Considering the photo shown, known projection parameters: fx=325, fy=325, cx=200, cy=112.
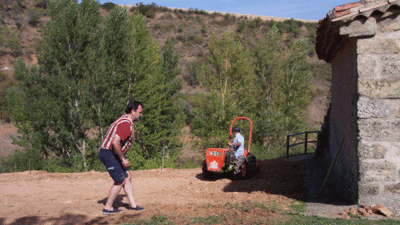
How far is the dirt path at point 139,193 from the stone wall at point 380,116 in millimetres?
1684

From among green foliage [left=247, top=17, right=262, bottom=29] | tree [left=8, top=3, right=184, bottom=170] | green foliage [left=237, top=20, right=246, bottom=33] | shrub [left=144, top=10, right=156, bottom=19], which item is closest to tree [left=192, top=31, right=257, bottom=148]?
tree [left=8, top=3, right=184, bottom=170]

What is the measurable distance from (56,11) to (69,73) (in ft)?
11.7

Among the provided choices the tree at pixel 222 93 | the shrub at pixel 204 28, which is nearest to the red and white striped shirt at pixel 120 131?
the tree at pixel 222 93

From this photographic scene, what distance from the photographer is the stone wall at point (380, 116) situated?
529 cm

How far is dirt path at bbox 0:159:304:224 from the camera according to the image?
5.36 m

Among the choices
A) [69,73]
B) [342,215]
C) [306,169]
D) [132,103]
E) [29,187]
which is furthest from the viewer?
[69,73]

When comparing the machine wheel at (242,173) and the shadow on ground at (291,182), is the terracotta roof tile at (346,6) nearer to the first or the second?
the shadow on ground at (291,182)

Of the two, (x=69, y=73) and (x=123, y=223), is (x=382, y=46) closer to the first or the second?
(x=123, y=223)

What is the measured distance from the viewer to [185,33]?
6669 cm

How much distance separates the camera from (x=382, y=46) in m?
5.32

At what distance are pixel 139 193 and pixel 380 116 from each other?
5482 millimetres

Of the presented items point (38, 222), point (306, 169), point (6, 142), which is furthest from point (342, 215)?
point (6, 142)

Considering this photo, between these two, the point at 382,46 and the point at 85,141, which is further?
the point at 85,141

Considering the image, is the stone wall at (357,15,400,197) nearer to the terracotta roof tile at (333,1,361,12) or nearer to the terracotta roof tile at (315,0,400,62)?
the terracotta roof tile at (315,0,400,62)
